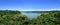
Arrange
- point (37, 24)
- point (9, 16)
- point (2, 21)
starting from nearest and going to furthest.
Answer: point (37, 24), point (2, 21), point (9, 16)

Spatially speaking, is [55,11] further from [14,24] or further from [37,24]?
[14,24]

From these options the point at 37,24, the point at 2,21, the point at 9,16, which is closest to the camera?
the point at 37,24

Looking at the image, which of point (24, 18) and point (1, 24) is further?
point (24, 18)

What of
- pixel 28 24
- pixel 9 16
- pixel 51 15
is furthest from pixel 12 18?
pixel 51 15

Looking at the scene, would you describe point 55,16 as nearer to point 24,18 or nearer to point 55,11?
point 55,11

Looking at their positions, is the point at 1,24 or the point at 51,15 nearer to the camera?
the point at 1,24

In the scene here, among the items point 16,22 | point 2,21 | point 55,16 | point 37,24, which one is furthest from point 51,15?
point 2,21

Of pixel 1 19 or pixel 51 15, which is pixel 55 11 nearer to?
pixel 51 15
